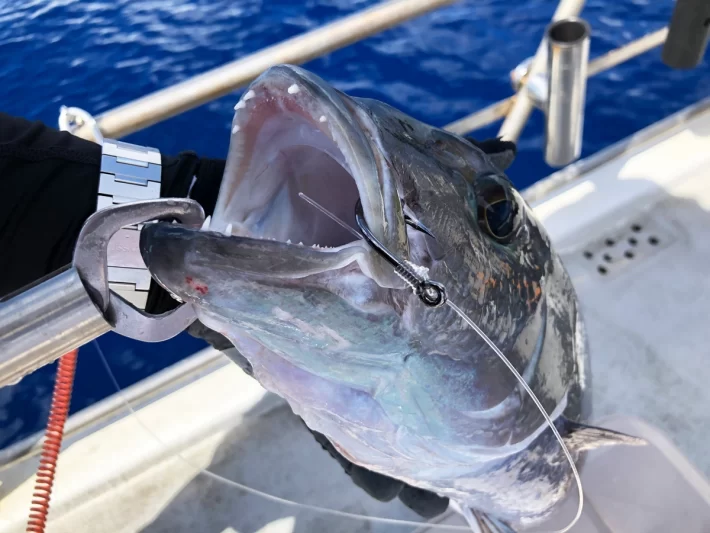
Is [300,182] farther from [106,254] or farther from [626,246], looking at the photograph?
[626,246]

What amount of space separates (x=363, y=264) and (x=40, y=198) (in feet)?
3.54

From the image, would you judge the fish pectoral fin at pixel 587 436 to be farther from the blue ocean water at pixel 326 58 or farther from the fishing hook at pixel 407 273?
the blue ocean water at pixel 326 58

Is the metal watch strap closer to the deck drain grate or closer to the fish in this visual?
the fish

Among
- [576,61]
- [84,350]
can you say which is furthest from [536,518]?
[84,350]

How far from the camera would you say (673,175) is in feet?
8.68

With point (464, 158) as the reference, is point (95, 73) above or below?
below

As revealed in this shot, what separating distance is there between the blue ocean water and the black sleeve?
3.85 metres

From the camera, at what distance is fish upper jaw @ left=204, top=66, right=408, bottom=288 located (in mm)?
729

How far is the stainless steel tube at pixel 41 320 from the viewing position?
665 mm

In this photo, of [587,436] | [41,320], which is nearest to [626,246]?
[587,436]

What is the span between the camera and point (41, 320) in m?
0.67

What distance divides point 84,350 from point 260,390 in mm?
2290

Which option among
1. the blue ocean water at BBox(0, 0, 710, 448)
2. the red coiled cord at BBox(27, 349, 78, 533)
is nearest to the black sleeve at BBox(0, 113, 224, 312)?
the red coiled cord at BBox(27, 349, 78, 533)

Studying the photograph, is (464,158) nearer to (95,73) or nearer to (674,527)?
(674,527)
